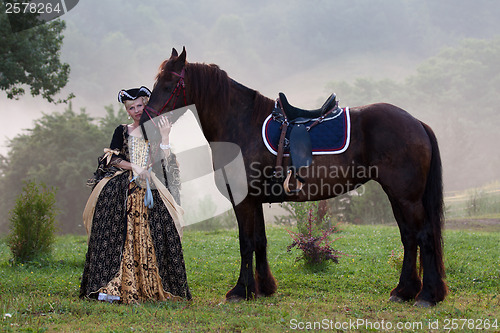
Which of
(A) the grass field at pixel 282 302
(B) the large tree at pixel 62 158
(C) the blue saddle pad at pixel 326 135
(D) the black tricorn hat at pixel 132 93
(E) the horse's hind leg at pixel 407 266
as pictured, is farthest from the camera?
(B) the large tree at pixel 62 158

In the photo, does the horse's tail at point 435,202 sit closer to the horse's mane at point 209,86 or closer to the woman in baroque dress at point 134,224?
the horse's mane at point 209,86

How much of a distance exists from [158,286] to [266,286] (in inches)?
53.9

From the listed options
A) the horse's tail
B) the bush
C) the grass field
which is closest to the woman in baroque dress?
the grass field

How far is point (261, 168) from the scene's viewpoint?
5219 mm

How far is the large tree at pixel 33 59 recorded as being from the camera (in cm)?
1400

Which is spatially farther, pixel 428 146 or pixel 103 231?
pixel 103 231

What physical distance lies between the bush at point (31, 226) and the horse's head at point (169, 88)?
4.89m

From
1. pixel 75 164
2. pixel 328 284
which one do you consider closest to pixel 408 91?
pixel 75 164

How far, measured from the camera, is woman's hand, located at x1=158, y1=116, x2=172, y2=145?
16.7ft

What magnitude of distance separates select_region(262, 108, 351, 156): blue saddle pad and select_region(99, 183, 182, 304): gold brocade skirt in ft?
5.90

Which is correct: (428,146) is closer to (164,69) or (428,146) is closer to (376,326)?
(376,326)

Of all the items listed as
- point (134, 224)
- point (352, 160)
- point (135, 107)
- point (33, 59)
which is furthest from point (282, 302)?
point (33, 59)

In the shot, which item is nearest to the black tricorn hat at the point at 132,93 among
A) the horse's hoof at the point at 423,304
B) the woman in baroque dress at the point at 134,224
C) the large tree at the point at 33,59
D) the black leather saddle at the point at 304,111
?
the woman in baroque dress at the point at 134,224

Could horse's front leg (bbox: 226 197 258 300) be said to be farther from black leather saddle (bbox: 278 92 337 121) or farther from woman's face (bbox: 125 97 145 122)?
woman's face (bbox: 125 97 145 122)
